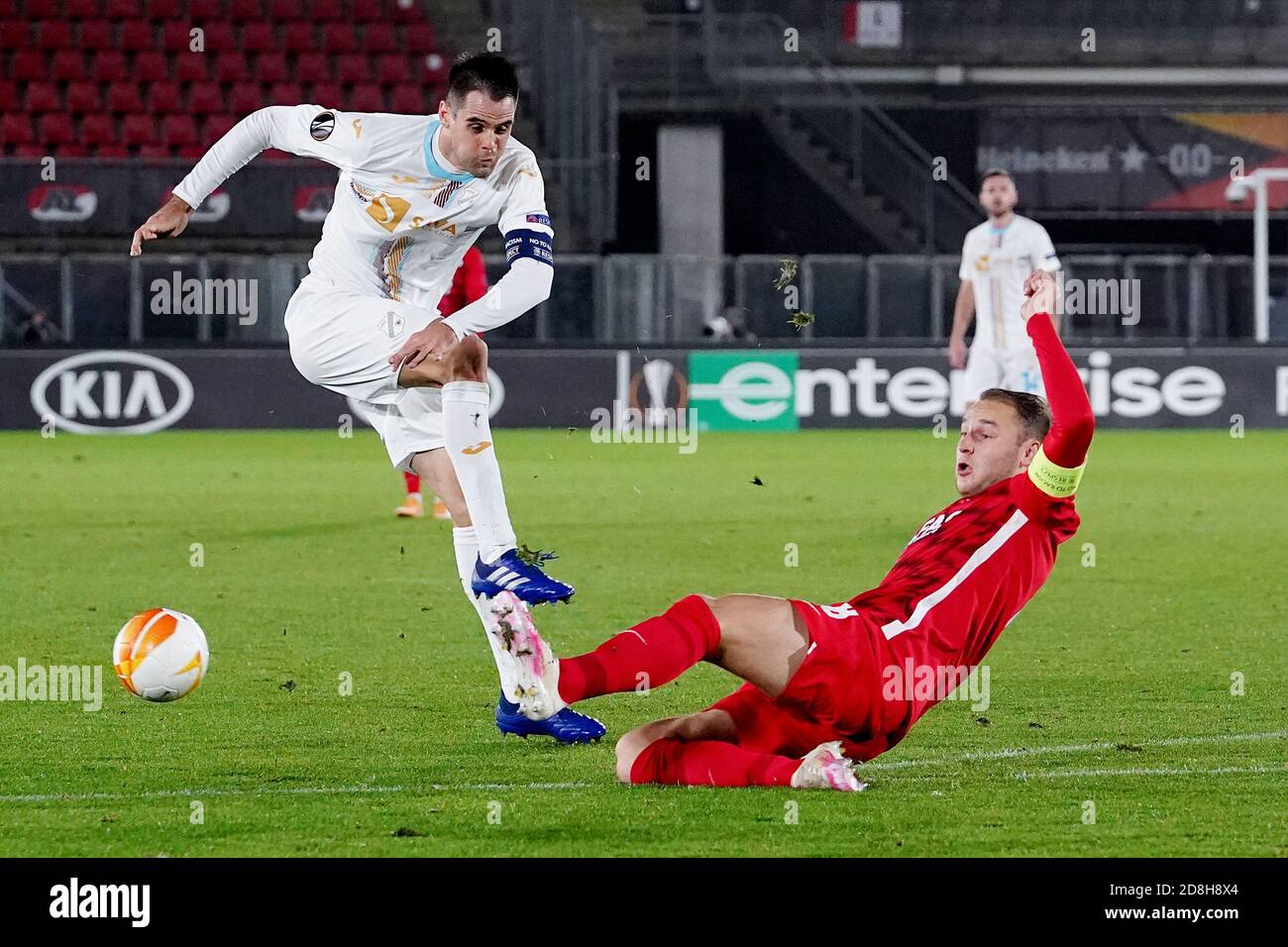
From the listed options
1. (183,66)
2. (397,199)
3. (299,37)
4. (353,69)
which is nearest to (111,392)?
(183,66)

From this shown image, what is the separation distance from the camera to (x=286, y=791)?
14.5 feet

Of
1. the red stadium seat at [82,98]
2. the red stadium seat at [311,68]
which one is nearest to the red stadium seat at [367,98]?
the red stadium seat at [311,68]

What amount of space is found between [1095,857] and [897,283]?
16.0 meters

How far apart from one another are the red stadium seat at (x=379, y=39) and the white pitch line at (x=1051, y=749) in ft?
64.1

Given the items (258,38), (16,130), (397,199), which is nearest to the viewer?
(397,199)

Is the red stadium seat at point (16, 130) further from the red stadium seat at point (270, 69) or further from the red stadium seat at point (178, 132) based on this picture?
the red stadium seat at point (270, 69)

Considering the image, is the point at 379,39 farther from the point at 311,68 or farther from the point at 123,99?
the point at 123,99

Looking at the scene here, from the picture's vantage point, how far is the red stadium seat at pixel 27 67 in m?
22.7

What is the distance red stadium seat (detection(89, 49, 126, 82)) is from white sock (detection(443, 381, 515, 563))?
18.9 meters

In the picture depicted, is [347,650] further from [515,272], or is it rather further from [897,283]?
[897,283]

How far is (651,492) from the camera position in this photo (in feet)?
43.6

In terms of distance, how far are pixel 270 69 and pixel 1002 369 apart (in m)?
13.6

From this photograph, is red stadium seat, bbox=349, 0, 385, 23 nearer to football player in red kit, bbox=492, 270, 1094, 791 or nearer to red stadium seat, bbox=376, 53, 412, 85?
red stadium seat, bbox=376, 53, 412, 85

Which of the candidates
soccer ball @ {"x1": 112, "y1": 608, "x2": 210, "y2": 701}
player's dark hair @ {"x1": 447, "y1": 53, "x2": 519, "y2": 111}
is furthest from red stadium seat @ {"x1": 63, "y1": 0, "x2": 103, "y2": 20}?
soccer ball @ {"x1": 112, "y1": 608, "x2": 210, "y2": 701}
